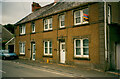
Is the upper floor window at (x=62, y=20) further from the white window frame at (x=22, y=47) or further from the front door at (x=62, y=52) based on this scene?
the white window frame at (x=22, y=47)

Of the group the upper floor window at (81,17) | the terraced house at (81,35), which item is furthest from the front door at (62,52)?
the upper floor window at (81,17)

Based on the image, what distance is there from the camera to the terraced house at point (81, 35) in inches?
502

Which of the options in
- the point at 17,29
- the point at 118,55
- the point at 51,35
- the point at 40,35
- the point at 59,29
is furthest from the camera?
the point at 17,29

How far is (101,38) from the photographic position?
12.6 metres

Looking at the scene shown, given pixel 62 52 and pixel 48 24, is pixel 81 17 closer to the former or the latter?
pixel 62 52

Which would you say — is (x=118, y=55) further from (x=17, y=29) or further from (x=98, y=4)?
(x=17, y=29)

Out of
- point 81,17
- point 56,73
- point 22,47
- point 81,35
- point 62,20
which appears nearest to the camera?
point 56,73

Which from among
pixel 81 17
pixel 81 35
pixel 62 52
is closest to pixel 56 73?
pixel 81 35

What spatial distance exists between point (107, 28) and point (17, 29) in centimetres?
1841

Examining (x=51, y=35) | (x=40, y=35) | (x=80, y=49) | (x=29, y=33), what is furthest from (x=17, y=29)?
(x=80, y=49)

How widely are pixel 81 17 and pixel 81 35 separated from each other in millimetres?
1979

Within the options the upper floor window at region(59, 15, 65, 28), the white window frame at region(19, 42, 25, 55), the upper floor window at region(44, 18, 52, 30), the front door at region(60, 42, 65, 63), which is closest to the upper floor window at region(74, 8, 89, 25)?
the upper floor window at region(59, 15, 65, 28)

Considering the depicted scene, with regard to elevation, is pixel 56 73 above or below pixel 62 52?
below

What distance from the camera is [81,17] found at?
48.3ft
